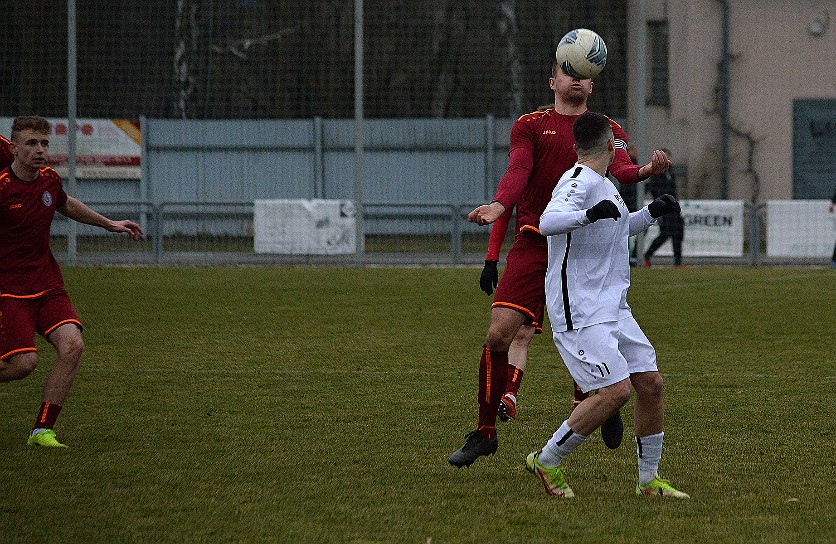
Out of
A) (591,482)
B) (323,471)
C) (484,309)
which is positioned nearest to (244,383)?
(323,471)

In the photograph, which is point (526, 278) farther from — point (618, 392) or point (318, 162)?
point (318, 162)

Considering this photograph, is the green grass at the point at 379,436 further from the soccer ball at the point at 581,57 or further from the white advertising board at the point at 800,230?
the white advertising board at the point at 800,230

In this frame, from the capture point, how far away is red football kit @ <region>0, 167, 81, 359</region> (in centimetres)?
711

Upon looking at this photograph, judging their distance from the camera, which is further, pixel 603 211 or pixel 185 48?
pixel 185 48

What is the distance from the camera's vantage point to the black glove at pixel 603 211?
5.27m

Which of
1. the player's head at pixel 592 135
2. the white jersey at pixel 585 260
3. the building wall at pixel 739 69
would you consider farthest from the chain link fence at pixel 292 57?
the white jersey at pixel 585 260

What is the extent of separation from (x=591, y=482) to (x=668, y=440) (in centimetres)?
113

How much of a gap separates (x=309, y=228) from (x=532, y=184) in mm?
14032

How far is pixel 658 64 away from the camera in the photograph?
2738 cm

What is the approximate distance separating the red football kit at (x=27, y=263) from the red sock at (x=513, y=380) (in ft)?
8.06

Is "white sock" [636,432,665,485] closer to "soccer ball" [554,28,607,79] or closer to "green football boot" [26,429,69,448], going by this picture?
"soccer ball" [554,28,607,79]

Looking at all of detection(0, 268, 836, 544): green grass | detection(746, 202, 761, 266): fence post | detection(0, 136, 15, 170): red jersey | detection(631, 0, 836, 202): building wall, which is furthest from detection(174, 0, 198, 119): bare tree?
detection(0, 136, 15, 170): red jersey

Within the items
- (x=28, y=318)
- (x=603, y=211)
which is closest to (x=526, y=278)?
(x=603, y=211)

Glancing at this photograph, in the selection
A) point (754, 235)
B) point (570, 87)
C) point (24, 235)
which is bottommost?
point (24, 235)
